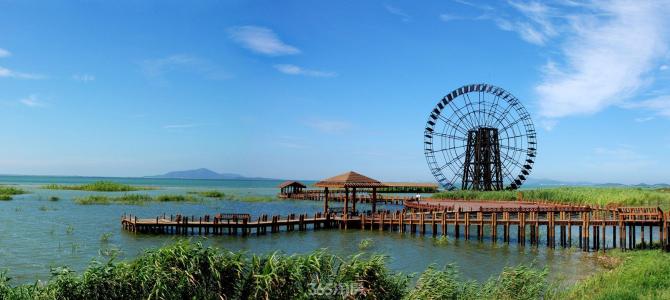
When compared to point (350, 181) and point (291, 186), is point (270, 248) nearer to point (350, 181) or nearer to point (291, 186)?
point (350, 181)

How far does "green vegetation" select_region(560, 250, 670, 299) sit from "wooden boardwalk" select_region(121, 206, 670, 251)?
370 inches

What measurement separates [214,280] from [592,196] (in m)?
43.5

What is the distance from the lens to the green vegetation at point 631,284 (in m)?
13.9

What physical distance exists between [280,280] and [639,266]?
544 inches

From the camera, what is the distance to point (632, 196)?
43.4m

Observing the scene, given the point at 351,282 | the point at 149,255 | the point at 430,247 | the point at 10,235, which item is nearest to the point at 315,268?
the point at 351,282

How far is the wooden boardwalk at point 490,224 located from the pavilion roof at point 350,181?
2.28m

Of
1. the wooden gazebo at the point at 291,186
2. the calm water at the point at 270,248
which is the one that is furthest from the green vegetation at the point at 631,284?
the wooden gazebo at the point at 291,186

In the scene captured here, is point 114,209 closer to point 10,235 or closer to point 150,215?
point 150,215

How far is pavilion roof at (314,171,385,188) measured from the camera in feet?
128

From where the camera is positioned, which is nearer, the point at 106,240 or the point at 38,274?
the point at 38,274

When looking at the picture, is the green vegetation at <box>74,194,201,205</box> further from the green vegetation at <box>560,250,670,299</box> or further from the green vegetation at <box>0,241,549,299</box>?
the green vegetation at <box>560,250,670,299</box>

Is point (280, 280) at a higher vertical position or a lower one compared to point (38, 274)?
higher

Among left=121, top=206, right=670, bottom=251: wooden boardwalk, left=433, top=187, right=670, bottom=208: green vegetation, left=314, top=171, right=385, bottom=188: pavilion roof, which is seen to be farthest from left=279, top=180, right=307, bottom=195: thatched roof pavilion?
left=121, top=206, right=670, bottom=251: wooden boardwalk
